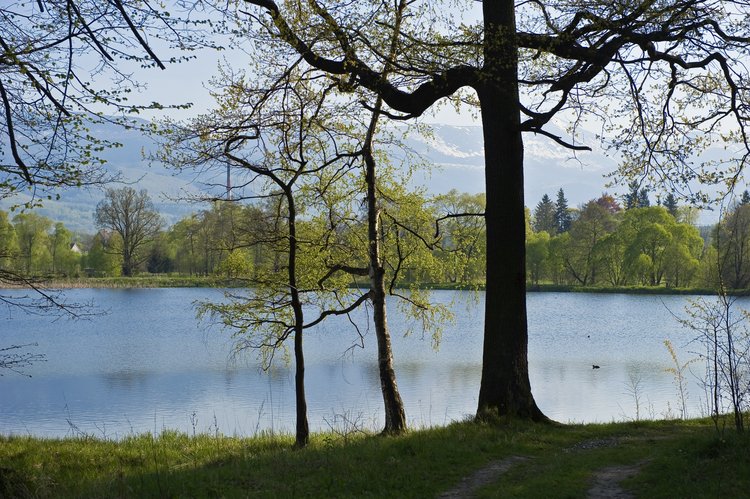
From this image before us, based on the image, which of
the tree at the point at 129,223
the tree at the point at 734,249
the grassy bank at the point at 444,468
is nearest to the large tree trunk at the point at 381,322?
the grassy bank at the point at 444,468

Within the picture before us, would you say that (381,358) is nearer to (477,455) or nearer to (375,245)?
(375,245)

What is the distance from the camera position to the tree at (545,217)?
318 feet

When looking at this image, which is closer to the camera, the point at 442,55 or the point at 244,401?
the point at 442,55

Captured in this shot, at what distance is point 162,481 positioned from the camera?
6605 millimetres

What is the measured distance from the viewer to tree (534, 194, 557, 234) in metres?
96.8

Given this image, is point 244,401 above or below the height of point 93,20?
below

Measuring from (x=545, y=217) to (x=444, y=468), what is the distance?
94.5m

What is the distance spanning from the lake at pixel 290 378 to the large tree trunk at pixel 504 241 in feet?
8.04

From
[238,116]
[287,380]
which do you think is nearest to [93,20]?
[238,116]

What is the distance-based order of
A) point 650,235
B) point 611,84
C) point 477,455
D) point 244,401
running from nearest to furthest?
point 477,455 < point 611,84 < point 244,401 < point 650,235

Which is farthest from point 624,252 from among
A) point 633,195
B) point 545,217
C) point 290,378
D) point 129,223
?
point 633,195

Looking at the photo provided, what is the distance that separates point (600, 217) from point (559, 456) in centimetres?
6441

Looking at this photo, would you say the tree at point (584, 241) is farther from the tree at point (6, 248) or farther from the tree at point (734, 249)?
the tree at point (6, 248)

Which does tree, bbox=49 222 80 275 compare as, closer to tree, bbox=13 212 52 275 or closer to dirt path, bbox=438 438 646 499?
tree, bbox=13 212 52 275
